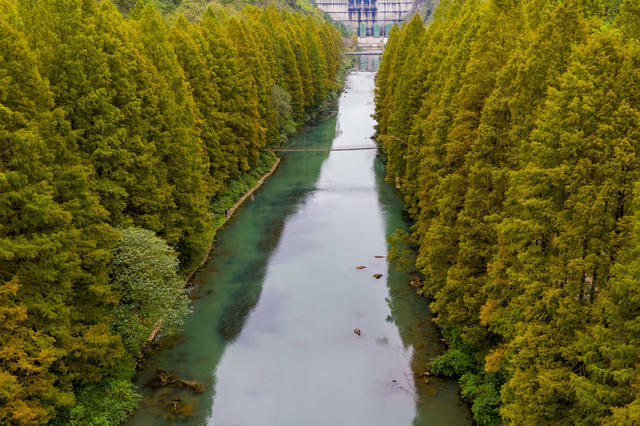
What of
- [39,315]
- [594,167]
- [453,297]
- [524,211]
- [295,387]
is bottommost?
[295,387]

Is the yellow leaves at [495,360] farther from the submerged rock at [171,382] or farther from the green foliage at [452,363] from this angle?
the submerged rock at [171,382]

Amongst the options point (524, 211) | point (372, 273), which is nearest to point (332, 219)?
point (372, 273)

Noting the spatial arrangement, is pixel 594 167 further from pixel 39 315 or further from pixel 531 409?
pixel 39 315

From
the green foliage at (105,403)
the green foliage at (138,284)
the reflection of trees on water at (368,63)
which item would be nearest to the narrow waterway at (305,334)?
the green foliage at (105,403)

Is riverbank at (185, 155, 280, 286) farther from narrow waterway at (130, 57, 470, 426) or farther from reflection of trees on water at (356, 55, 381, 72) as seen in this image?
reflection of trees on water at (356, 55, 381, 72)

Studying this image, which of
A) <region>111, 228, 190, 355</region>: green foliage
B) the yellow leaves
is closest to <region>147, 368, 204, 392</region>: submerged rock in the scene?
<region>111, 228, 190, 355</region>: green foliage

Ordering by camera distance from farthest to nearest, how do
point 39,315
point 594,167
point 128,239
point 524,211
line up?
point 128,239, point 39,315, point 524,211, point 594,167

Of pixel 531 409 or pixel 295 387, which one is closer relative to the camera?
pixel 531 409
